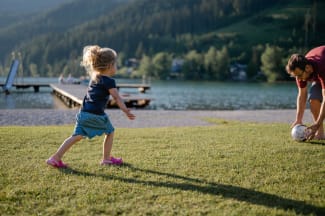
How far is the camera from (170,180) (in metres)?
5.91

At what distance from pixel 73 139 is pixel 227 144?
3767 millimetres

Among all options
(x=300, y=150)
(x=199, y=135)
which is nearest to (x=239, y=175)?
(x=300, y=150)

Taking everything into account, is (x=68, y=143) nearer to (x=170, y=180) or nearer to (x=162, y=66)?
(x=170, y=180)

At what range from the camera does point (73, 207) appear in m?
4.79

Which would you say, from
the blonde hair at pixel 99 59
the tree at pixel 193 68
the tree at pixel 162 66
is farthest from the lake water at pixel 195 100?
the tree at pixel 162 66

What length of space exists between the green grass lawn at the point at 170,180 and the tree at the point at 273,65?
109 meters

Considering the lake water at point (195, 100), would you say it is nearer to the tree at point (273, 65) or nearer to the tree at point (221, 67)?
the tree at point (273, 65)

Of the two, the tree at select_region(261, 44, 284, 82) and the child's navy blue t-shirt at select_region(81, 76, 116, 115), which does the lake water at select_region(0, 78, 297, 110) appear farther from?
the tree at select_region(261, 44, 284, 82)

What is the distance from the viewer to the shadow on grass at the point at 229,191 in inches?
191

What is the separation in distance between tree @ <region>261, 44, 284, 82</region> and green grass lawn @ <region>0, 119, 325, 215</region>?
10934cm

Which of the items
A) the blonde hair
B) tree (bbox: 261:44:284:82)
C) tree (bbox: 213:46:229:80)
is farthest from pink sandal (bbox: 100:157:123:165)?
tree (bbox: 213:46:229:80)

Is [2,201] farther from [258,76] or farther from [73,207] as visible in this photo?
[258,76]

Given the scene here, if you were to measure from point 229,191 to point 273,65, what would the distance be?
374 feet

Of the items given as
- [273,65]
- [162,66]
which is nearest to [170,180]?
[273,65]
